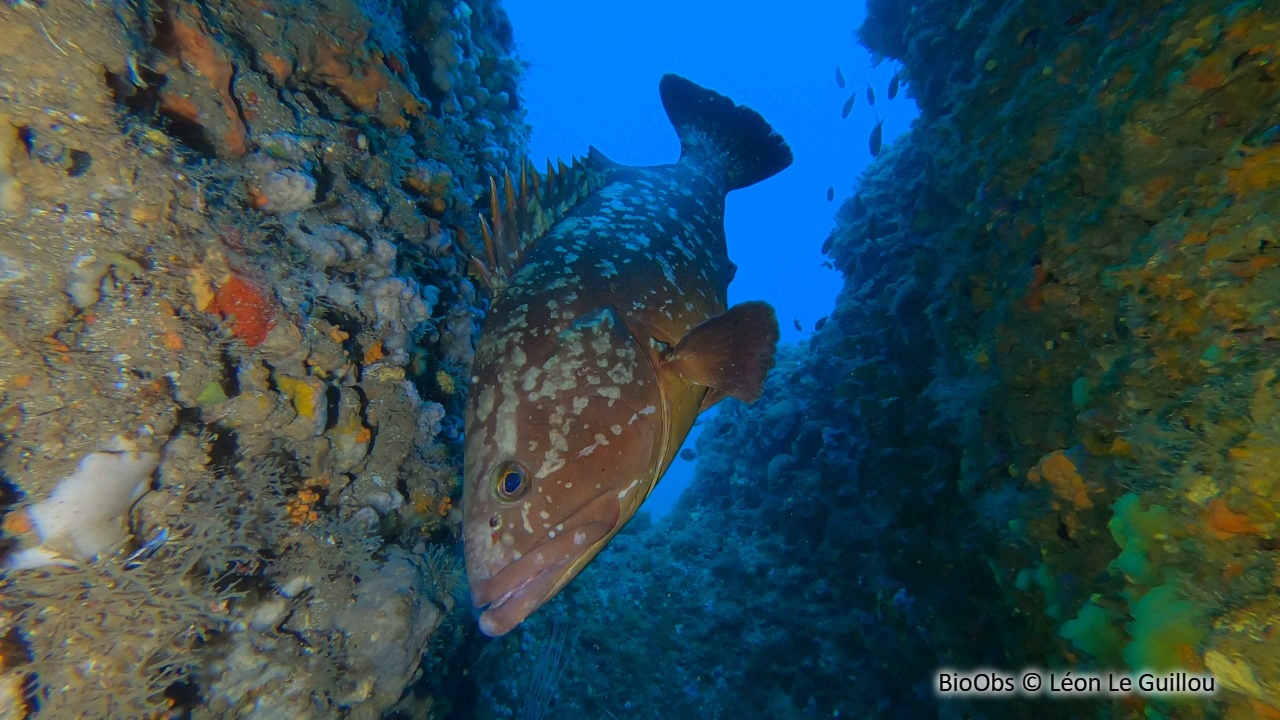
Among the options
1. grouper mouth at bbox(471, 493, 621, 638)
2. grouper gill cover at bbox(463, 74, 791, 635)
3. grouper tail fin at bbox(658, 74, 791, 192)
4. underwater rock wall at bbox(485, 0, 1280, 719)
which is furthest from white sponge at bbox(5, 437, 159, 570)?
grouper tail fin at bbox(658, 74, 791, 192)

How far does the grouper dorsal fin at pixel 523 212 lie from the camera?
3240 mm

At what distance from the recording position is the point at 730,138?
6375 millimetres

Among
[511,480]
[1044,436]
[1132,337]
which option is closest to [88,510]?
[511,480]

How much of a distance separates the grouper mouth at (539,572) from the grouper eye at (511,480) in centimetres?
29

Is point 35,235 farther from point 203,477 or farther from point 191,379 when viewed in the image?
point 203,477

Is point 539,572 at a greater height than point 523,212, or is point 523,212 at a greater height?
point 523,212

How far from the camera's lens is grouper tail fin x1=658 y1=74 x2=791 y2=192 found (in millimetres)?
6242

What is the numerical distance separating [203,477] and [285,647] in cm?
101

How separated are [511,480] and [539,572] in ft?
1.61

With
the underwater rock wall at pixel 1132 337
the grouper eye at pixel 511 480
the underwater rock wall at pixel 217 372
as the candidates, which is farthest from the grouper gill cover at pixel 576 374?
the underwater rock wall at pixel 1132 337

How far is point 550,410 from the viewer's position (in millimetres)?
2666

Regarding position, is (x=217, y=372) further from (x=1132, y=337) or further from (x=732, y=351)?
(x=1132, y=337)

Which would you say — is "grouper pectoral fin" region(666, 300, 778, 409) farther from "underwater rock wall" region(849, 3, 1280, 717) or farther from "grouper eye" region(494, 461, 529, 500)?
"underwater rock wall" region(849, 3, 1280, 717)

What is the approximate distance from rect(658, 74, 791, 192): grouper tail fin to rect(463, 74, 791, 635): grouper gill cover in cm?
279
